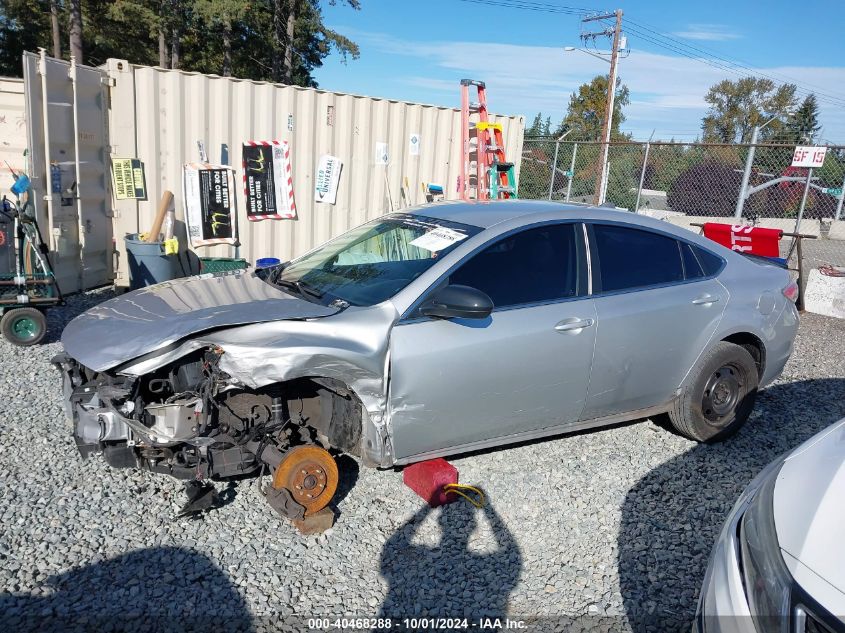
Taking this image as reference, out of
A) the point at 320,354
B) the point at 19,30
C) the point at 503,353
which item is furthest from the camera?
the point at 19,30

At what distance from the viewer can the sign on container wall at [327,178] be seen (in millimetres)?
8797

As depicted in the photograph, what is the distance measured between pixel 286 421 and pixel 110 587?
3.60ft

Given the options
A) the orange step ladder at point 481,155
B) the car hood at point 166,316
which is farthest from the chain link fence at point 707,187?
the car hood at point 166,316

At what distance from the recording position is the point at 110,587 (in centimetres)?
295

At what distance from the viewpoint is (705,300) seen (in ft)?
14.1

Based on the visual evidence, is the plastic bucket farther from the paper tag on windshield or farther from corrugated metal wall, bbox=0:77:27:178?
the paper tag on windshield

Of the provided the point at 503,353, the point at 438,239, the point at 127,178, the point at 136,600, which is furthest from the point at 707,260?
the point at 127,178

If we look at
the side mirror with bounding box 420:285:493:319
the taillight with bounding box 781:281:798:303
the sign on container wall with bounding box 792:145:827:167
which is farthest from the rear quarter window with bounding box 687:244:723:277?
the sign on container wall with bounding box 792:145:827:167

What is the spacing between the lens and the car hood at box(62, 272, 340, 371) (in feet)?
10.3

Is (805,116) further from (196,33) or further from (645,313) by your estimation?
(645,313)

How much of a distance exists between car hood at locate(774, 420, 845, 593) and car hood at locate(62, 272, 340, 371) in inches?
85.8

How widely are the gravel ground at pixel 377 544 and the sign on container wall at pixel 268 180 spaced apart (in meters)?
4.43

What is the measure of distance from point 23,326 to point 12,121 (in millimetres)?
2899

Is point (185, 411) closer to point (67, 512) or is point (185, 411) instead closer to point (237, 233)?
point (67, 512)
